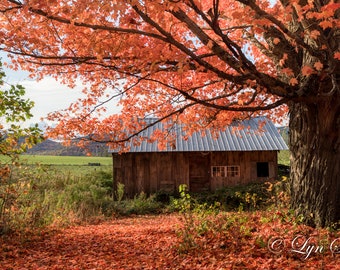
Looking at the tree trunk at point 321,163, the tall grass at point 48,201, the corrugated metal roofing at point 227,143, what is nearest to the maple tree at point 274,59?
the tree trunk at point 321,163

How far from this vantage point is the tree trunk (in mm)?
7465

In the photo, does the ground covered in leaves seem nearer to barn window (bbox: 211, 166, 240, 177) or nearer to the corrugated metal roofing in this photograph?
the corrugated metal roofing

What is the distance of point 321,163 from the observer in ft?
24.6

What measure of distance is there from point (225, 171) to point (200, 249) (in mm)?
13438

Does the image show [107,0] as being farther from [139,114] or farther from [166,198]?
[166,198]

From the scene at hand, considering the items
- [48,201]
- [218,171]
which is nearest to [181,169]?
[218,171]

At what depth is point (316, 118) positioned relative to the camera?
7.53 m

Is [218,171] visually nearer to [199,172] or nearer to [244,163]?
[199,172]

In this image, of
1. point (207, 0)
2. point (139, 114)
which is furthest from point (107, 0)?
point (139, 114)

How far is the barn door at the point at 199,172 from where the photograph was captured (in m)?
19.3

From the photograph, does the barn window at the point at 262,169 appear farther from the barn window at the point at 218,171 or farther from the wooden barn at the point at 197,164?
the barn window at the point at 218,171
